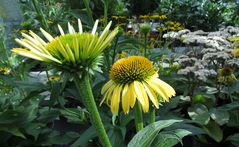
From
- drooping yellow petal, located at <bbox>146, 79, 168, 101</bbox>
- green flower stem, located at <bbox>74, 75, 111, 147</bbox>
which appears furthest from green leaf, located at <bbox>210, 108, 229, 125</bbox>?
Answer: green flower stem, located at <bbox>74, 75, 111, 147</bbox>

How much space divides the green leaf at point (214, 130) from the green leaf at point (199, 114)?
0.03 meters

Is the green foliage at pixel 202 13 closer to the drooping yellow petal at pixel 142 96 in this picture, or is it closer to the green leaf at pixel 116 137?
the green leaf at pixel 116 137

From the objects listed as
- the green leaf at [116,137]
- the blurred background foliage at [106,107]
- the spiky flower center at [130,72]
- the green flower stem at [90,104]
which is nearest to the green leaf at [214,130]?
the blurred background foliage at [106,107]

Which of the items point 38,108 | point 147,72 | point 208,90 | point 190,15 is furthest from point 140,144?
point 190,15

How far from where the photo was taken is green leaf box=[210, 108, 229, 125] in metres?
1.63

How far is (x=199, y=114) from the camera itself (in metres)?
1.71

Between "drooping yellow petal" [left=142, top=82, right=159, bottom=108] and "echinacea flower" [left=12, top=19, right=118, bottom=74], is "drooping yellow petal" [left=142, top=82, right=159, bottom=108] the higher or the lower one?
the lower one

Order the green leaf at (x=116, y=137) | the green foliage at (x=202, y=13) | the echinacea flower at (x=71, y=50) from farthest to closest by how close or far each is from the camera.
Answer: the green foliage at (x=202, y=13) < the green leaf at (x=116, y=137) < the echinacea flower at (x=71, y=50)

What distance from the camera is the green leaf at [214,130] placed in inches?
64.2

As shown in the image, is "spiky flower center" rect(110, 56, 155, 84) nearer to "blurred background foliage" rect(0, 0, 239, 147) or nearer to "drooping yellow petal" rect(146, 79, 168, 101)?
"drooping yellow petal" rect(146, 79, 168, 101)

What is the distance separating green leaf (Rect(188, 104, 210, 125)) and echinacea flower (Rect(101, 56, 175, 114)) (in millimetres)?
875

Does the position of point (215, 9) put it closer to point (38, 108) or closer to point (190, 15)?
point (190, 15)

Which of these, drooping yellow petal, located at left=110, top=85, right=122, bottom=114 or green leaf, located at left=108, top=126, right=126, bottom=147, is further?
green leaf, located at left=108, top=126, right=126, bottom=147

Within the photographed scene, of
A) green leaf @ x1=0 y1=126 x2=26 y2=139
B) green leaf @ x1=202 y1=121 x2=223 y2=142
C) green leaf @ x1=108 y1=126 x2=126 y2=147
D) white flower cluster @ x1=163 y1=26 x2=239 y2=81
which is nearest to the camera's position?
green leaf @ x1=108 y1=126 x2=126 y2=147
